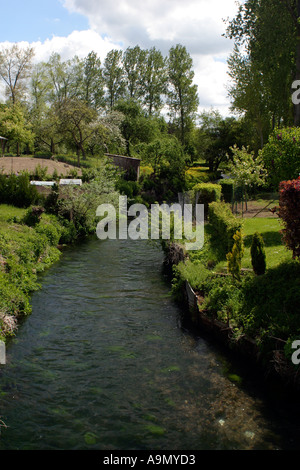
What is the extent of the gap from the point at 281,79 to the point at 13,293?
29.2m

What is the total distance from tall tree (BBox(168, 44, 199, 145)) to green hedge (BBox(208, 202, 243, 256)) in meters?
46.5

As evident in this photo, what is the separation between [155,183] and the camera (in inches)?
1597

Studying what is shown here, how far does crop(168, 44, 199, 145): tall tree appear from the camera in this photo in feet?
200

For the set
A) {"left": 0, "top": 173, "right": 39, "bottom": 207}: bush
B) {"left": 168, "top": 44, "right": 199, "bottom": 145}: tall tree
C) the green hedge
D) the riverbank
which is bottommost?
the riverbank

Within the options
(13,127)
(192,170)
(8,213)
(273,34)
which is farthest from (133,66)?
(8,213)

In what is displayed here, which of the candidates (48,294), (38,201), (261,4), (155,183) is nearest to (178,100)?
(155,183)

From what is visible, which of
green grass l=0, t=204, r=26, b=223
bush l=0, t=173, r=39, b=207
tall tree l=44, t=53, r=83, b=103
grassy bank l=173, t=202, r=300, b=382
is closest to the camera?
grassy bank l=173, t=202, r=300, b=382

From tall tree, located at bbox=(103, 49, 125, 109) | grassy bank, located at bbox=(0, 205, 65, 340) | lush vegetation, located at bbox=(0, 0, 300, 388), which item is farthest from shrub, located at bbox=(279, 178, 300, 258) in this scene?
tall tree, located at bbox=(103, 49, 125, 109)

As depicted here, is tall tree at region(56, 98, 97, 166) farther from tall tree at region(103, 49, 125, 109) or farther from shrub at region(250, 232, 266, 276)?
shrub at region(250, 232, 266, 276)

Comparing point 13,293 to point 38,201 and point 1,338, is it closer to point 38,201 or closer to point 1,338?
point 1,338

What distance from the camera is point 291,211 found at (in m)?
9.80

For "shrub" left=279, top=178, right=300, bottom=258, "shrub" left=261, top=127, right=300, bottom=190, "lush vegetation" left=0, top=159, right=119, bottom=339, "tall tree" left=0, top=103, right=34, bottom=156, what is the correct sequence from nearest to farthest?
"shrub" left=279, top=178, right=300, bottom=258, "lush vegetation" left=0, top=159, right=119, bottom=339, "shrub" left=261, top=127, right=300, bottom=190, "tall tree" left=0, top=103, right=34, bottom=156

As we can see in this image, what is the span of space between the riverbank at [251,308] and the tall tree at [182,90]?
53298mm

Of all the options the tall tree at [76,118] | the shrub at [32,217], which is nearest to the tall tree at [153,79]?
the tall tree at [76,118]
